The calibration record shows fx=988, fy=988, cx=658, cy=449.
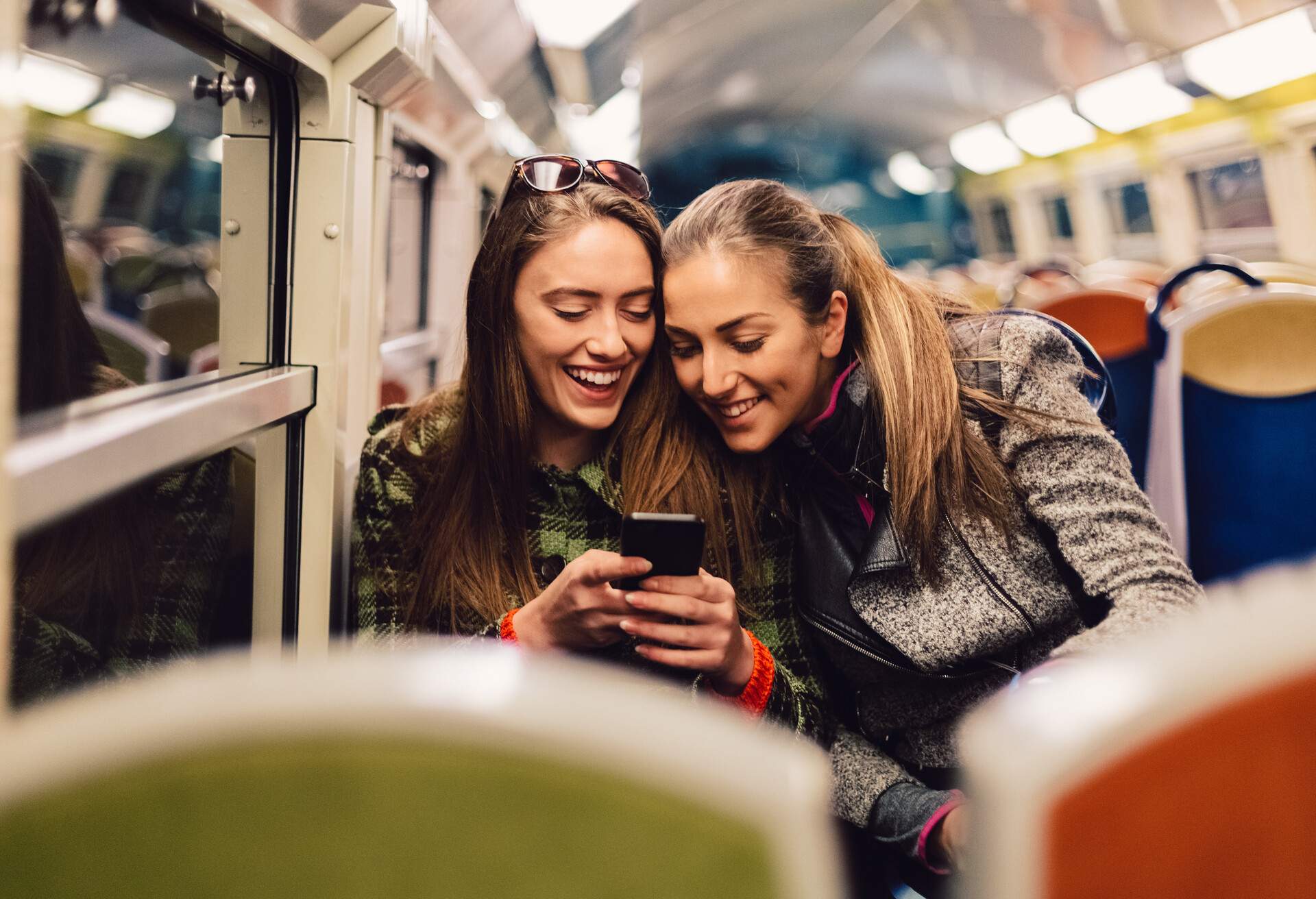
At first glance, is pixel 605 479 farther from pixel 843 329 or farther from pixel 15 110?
pixel 15 110

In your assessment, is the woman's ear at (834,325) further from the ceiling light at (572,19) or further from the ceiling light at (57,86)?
the ceiling light at (572,19)

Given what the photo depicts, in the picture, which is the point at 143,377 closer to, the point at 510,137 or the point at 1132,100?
the point at 510,137

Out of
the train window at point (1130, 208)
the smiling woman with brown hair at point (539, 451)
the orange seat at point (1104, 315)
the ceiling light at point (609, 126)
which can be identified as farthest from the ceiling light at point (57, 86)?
the train window at point (1130, 208)

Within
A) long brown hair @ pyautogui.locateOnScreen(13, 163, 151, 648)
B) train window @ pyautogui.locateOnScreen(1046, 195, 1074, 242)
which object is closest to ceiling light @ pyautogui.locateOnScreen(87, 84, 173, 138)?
long brown hair @ pyautogui.locateOnScreen(13, 163, 151, 648)

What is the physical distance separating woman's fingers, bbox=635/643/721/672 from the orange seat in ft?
6.41

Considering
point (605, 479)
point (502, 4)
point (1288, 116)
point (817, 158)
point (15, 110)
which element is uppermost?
point (817, 158)

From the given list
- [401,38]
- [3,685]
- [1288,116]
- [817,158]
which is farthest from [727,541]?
[817,158]

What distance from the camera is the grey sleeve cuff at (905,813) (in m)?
1.45

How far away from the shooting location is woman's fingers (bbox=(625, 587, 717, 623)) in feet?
4.28

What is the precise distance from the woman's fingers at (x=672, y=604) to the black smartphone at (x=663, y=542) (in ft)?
0.08

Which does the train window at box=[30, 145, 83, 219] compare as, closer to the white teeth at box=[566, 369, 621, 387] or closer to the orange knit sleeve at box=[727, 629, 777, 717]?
the white teeth at box=[566, 369, 621, 387]

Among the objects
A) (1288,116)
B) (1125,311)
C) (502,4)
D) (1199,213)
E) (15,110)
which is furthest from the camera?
(1199,213)

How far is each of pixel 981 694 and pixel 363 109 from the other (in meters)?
1.48

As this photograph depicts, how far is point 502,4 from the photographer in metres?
3.90
